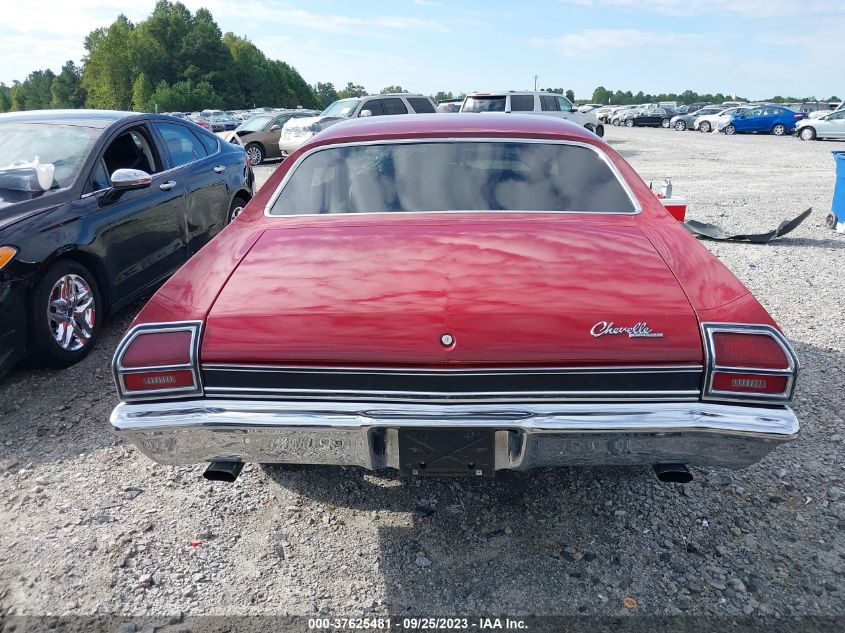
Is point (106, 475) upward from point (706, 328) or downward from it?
downward

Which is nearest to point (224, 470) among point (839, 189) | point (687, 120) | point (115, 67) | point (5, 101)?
point (839, 189)

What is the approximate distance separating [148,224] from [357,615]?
3.76m

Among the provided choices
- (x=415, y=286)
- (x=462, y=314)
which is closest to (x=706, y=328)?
(x=462, y=314)

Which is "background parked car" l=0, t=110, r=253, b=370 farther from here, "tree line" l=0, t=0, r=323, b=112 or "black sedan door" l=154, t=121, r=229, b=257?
"tree line" l=0, t=0, r=323, b=112

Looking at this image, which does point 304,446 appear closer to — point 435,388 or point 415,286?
point 435,388

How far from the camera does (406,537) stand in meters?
2.67

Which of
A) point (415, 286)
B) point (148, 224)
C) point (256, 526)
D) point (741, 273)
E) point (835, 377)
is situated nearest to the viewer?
point (415, 286)

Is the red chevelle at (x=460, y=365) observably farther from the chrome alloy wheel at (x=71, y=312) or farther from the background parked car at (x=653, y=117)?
the background parked car at (x=653, y=117)

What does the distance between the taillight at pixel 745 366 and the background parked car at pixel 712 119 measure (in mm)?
33239

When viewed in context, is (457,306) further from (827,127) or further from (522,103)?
(827,127)

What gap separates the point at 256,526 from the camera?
2736 mm

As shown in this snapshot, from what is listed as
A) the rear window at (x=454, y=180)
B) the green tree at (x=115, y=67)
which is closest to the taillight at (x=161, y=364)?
the rear window at (x=454, y=180)

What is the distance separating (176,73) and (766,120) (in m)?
91.9

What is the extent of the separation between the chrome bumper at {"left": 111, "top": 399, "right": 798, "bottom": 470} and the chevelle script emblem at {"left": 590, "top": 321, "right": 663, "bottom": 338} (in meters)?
0.24
